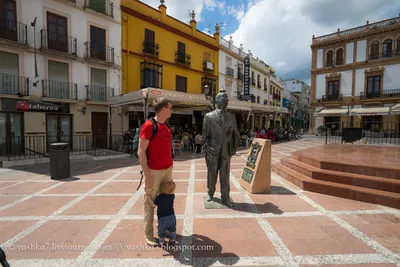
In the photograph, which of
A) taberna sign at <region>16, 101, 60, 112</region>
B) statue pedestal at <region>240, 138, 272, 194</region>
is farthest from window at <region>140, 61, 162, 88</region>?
statue pedestal at <region>240, 138, 272, 194</region>

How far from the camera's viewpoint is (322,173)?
4566 millimetres

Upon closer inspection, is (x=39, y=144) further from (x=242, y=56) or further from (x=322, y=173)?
(x=242, y=56)

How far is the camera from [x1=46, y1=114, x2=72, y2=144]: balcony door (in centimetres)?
1089

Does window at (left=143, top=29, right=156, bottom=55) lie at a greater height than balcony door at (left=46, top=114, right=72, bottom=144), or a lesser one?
greater

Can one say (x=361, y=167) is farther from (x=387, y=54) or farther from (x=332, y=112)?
(x=387, y=54)

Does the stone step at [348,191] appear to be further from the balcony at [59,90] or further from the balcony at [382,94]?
the balcony at [382,94]

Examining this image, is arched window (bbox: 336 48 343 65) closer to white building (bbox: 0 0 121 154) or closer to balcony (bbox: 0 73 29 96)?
white building (bbox: 0 0 121 154)

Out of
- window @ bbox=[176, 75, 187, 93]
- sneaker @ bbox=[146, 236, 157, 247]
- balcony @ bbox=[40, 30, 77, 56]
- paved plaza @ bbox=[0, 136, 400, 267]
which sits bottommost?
paved plaza @ bbox=[0, 136, 400, 267]

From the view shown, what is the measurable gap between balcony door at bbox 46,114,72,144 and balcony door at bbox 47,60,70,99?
3.68ft

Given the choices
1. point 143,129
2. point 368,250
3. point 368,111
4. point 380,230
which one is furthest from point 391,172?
point 368,111

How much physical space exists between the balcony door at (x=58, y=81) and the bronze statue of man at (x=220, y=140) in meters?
11.1

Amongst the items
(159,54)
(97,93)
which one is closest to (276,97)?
(159,54)

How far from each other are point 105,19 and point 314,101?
25.9m

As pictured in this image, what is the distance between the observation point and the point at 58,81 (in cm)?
1120
